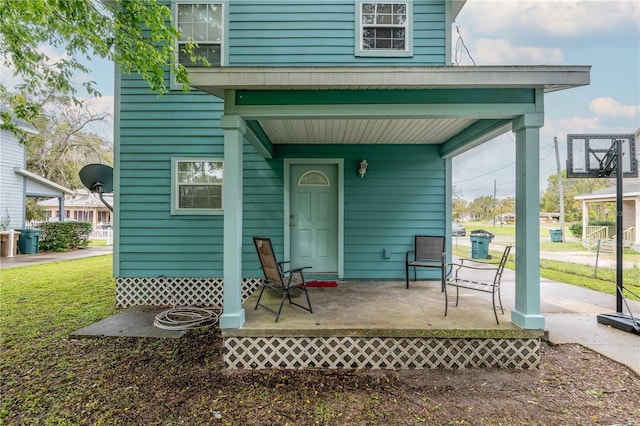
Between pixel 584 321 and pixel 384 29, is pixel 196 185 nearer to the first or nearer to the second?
pixel 384 29

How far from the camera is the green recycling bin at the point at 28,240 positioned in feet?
33.1

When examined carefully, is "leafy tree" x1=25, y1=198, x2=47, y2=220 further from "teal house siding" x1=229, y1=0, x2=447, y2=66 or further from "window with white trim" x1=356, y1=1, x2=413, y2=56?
"window with white trim" x1=356, y1=1, x2=413, y2=56

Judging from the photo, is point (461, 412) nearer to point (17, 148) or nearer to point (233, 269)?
point (233, 269)

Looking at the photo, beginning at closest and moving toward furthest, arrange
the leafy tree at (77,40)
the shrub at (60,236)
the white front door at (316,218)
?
1. the leafy tree at (77,40)
2. the white front door at (316,218)
3. the shrub at (60,236)

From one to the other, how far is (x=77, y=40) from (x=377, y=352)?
603 cm

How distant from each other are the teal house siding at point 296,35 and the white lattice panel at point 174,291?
3.78 metres

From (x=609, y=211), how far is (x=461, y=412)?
69.2 feet

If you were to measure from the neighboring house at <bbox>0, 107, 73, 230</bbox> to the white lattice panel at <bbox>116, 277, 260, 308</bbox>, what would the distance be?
923cm

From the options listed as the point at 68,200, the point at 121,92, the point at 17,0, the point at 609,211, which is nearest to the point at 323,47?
the point at 121,92

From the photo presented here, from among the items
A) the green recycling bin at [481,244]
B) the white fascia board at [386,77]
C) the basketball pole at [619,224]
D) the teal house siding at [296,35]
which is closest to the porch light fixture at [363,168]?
the teal house siding at [296,35]

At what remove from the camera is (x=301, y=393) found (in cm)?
254

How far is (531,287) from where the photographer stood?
2.86 meters

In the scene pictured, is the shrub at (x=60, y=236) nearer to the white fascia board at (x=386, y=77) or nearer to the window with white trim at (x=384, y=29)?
the white fascia board at (x=386, y=77)

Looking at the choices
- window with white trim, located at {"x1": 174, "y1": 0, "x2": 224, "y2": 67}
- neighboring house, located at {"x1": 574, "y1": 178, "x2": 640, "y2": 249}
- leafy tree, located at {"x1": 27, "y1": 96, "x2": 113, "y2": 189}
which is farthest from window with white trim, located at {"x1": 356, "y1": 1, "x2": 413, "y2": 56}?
leafy tree, located at {"x1": 27, "y1": 96, "x2": 113, "y2": 189}
